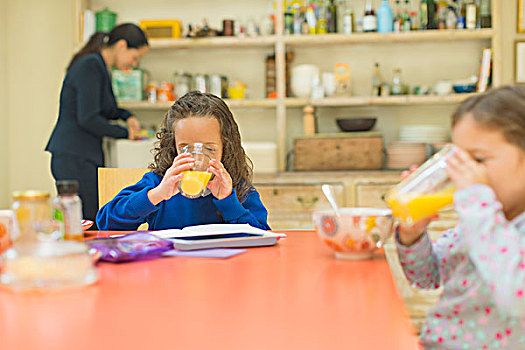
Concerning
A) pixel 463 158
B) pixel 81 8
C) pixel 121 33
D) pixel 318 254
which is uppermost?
pixel 81 8

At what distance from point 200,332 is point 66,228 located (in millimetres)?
474

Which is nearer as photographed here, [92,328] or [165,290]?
[92,328]

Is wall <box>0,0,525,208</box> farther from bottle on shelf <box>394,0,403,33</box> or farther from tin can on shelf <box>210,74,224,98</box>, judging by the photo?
bottle on shelf <box>394,0,403,33</box>

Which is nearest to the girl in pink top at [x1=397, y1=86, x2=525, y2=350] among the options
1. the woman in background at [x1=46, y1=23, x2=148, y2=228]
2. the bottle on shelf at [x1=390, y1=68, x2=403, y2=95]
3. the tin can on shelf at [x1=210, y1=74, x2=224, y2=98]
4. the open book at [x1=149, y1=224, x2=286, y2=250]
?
the open book at [x1=149, y1=224, x2=286, y2=250]

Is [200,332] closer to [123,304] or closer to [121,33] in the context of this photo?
[123,304]

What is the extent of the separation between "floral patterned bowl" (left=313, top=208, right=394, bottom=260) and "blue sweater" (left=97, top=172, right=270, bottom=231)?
1.76 ft

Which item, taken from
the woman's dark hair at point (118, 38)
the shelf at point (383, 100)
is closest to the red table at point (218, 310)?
the woman's dark hair at point (118, 38)

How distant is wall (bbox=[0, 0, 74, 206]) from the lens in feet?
14.1

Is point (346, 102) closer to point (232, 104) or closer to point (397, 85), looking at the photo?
point (397, 85)

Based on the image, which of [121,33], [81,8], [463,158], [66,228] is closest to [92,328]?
[66,228]

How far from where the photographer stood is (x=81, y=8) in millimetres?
4051

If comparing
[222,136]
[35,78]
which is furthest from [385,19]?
[35,78]

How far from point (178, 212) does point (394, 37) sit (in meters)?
2.64

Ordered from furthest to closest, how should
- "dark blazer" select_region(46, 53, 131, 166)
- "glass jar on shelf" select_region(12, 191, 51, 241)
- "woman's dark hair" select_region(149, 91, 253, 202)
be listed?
1. "dark blazer" select_region(46, 53, 131, 166)
2. "woman's dark hair" select_region(149, 91, 253, 202)
3. "glass jar on shelf" select_region(12, 191, 51, 241)
